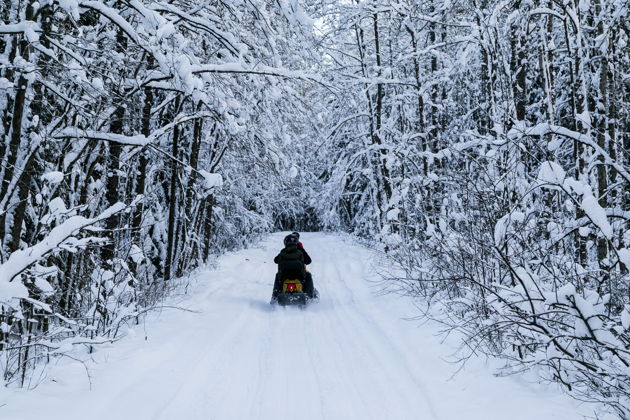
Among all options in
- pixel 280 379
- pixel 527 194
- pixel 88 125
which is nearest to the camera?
pixel 527 194

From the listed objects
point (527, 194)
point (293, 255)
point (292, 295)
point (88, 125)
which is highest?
point (88, 125)

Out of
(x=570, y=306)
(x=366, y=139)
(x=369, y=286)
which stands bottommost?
(x=369, y=286)

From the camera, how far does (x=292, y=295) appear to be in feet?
29.9

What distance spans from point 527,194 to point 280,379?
126 inches

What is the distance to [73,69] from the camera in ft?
15.2

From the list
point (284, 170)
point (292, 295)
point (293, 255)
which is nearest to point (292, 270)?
point (293, 255)

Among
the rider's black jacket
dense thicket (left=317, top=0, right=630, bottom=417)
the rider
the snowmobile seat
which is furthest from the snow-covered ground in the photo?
the rider's black jacket

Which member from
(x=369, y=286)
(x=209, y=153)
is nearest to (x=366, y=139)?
(x=209, y=153)

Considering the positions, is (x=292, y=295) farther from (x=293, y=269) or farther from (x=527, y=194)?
(x=527, y=194)

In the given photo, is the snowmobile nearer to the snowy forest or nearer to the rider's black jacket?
the rider's black jacket

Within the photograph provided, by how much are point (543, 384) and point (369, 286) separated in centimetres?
700

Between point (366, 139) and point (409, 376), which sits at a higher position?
point (366, 139)

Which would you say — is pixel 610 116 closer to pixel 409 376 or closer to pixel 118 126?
pixel 409 376

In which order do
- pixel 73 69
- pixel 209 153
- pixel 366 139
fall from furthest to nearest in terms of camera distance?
1. pixel 366 139
2. pixel 209 153
3. pixel 73 69
